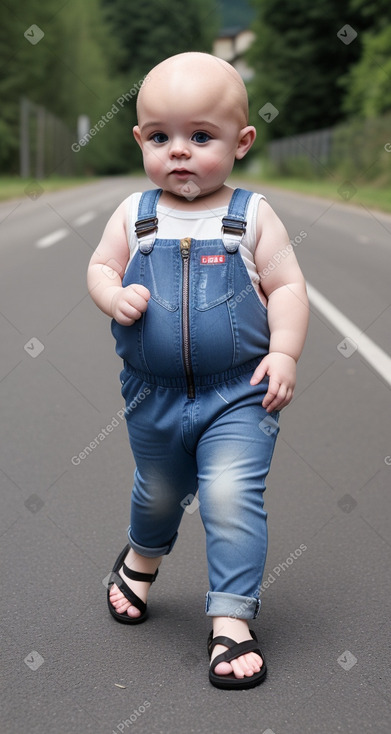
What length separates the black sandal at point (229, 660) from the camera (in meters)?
2.58

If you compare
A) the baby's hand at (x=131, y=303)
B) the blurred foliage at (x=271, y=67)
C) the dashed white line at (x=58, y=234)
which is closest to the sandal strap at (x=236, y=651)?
the baby's hand at (x=131, y=303)

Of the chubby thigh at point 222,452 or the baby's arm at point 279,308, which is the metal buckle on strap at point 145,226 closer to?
the baby's arm at point 279,308

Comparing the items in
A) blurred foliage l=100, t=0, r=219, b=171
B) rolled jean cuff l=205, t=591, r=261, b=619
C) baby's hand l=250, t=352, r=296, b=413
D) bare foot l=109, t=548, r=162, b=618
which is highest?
blurred foliage l=100, t=0, r=219, b=171

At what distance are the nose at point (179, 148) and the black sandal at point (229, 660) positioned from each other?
1.21 metres

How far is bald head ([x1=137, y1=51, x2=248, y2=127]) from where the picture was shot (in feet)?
8.50

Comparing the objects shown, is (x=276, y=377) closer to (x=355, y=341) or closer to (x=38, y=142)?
(x=355, y=341)

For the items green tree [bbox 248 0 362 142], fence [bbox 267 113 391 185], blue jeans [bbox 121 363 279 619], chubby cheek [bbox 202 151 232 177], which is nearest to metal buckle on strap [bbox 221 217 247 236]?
chubby cheek [bbox 202 151 232 177]

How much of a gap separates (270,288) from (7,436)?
7.58 feet

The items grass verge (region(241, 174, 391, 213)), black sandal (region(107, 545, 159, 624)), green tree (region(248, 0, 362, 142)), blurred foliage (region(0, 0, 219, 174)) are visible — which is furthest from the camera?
green tree (region(248, 0, 362, 142))

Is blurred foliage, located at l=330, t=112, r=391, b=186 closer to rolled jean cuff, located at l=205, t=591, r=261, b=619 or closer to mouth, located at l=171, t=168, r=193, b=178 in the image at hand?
mouth, located at l=171, t=168, r=193, b=178

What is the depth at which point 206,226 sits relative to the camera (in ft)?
8.85

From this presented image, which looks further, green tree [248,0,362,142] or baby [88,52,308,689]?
green tree [248,0,362,142]

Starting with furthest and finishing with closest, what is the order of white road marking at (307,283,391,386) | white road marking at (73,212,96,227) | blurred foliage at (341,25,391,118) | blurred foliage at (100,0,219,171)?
1. blurred foliage at (100,0,219,171)
2. blurred foliage at (341,25,391,118)
3. white road marking at (73,212,96,227)
4. white road marking at (307,283,391,386)

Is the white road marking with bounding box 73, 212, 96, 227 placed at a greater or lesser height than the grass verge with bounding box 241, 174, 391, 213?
greater
